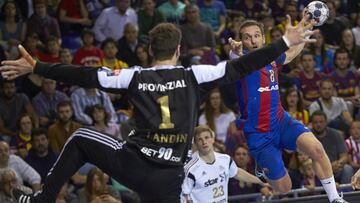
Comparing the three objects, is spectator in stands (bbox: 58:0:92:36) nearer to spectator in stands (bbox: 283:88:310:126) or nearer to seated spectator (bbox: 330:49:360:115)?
spectator in stands (bbox: 283:88:310:126)

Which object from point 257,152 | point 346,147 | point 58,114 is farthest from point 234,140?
point 257,152

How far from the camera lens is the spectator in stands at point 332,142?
13.8m

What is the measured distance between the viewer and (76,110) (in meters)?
14.5

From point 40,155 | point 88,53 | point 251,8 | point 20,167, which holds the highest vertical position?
point 251,8

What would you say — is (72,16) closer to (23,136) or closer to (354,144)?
(23,136)

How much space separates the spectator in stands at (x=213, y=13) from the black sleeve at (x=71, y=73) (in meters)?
9.87

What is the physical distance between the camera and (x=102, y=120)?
14.1 metres

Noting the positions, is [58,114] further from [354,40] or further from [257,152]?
[354,40]

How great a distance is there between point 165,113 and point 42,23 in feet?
27.8

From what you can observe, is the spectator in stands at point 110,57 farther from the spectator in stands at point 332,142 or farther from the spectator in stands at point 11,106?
the spectator in stands at point 332,142

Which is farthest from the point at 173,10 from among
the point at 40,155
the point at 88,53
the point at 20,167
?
the point at 20,167

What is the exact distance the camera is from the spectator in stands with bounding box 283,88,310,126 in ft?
48.4

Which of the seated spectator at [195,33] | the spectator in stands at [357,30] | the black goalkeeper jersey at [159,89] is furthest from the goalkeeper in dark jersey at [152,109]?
the spectator in stands at [357,30]

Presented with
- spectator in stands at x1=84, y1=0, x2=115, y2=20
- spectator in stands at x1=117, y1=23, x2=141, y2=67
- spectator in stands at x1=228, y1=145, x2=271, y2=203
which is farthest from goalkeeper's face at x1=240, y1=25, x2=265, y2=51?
spectator in stands at x1=84, y1=0, x2=115, y2=20
